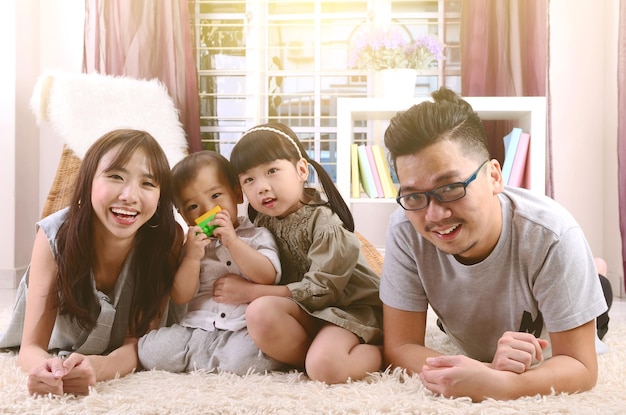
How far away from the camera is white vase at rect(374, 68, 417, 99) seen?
2863 millimetres

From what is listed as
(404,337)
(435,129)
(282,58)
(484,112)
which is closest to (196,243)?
(404,337)

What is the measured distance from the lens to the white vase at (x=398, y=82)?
2.86 meters

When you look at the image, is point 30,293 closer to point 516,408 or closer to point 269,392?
point 269,392

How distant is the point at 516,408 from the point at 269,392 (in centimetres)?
45

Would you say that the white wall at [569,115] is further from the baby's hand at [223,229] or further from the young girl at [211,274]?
the baby's hand at [223,229]

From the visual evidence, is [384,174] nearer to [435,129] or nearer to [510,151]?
[510,151]

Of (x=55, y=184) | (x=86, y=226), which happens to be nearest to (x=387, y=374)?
(x=86, y=226)

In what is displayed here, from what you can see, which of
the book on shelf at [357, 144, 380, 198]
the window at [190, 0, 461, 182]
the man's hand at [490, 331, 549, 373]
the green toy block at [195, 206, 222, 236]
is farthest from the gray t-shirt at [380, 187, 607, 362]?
the window at [190, 0, 461, 182]

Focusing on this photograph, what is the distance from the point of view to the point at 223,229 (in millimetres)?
1406

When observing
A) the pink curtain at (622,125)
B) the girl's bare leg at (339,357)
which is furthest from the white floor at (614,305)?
the girl's bare leg at (339,357)

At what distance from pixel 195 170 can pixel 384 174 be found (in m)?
1.52

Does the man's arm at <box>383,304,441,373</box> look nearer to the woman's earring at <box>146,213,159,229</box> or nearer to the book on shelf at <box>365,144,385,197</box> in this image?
the woman's earring at <box>146,213,159,229</box>

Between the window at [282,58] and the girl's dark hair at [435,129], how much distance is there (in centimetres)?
234

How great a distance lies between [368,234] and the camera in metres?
3.50
